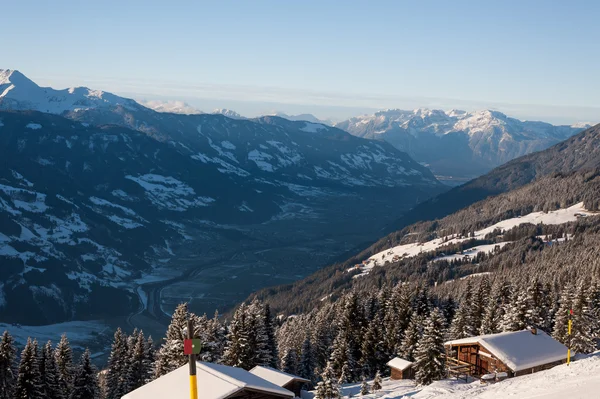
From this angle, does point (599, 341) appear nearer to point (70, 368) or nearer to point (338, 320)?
point (338, 320)

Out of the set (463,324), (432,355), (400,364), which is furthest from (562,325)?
(432,355)

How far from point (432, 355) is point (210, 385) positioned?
35682 mm

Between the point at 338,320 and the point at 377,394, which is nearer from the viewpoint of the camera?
the point at 377,394

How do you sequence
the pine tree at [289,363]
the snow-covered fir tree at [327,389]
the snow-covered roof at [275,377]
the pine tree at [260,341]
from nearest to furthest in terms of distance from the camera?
the snow-covered fir tree at [327,389]
the snow-covered roof at [275,377]
the pine tree at [260,341]
the pine tree at [289,363]

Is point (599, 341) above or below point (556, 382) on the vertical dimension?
below

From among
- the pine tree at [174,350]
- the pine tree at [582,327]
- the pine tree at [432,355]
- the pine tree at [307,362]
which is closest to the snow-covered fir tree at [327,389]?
the pine tree at [432,355]

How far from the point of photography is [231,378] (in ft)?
123

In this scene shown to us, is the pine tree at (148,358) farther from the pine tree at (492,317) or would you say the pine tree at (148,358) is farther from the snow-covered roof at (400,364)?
the pine tree at (492,317)

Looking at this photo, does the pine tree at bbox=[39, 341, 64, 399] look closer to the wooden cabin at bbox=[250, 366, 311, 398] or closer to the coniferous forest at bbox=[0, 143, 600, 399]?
the coniferous forest at bbox=[0, 143, 600, 399]

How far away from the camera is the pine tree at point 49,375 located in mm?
68744

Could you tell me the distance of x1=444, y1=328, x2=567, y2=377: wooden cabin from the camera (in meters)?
59.8

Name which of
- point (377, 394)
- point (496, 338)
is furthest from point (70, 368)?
point (496, 338)

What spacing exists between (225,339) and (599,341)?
53.1m

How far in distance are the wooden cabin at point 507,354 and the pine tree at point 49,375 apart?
152 feet
